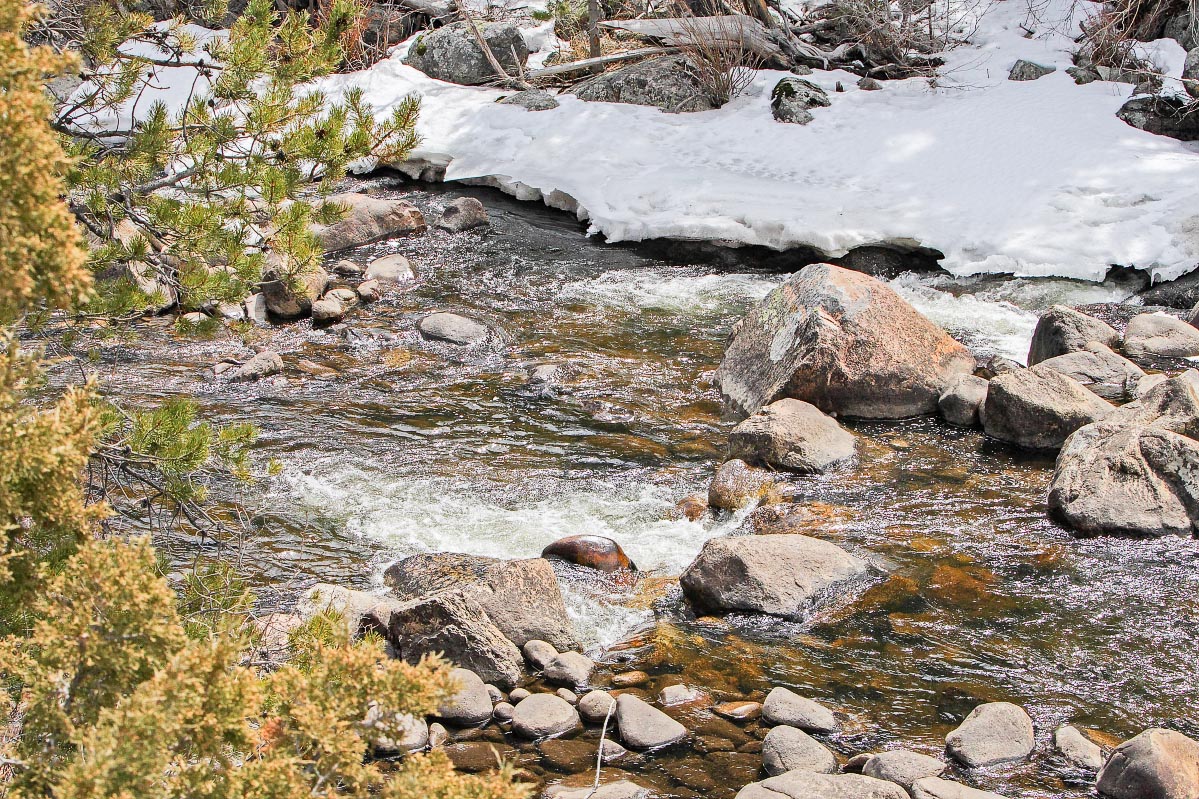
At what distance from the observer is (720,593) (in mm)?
5449

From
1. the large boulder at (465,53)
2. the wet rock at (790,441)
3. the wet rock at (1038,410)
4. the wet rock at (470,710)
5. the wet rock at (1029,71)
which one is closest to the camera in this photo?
the wet rock at (470,710)

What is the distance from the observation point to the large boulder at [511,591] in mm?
5117

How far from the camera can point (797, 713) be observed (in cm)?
451

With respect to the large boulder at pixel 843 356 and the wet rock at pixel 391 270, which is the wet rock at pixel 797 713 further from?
the wet rock at pixel 391 270

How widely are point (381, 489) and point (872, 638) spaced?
10.3ft

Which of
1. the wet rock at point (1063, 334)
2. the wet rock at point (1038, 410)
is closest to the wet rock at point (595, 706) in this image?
the wet rock at point (1038, 410)

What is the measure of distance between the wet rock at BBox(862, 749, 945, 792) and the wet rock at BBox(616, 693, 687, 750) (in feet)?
2.55

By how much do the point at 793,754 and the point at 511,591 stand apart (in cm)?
161

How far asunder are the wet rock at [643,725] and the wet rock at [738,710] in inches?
8.5

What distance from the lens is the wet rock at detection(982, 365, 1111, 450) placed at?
7332 mm

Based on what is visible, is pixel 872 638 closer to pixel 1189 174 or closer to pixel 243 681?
pixel 243 681

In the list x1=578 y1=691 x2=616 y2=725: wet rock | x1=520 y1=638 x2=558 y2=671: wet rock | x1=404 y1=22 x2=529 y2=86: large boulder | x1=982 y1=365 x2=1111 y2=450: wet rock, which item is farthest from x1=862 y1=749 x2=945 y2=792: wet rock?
x1=404 y1=22 x2=529 y2=86: large boulder

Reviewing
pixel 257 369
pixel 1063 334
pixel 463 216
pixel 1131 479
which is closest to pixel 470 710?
pixel 1131 479

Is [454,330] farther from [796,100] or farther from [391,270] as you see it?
[796,100]
